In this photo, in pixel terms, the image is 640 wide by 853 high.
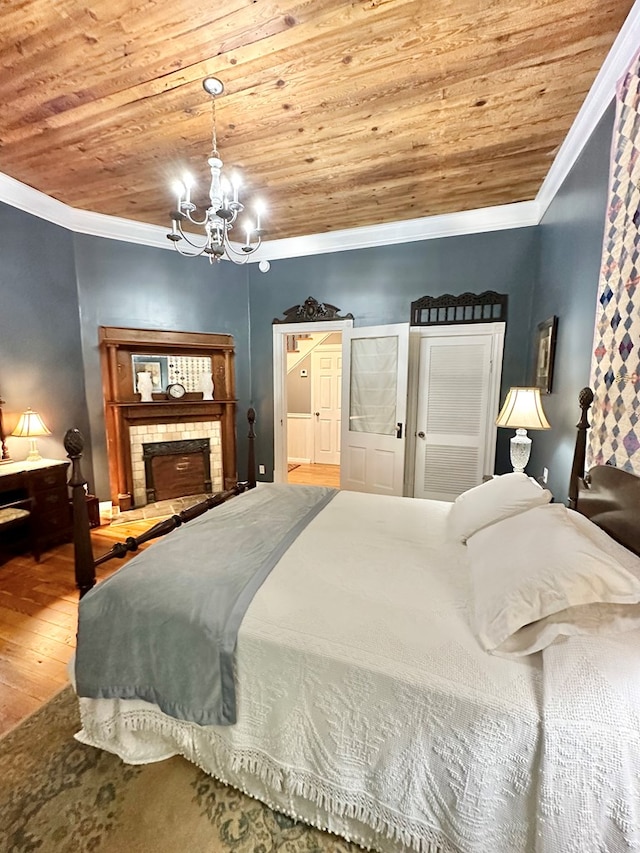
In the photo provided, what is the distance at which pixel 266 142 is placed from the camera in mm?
2348

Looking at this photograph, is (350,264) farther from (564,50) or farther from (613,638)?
(613,638)

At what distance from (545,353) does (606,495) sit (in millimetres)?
1577

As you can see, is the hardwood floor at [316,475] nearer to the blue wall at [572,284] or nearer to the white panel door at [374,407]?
the white panel door at [374,407]

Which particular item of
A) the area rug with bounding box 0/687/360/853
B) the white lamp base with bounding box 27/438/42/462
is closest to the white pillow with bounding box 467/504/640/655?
the area rug with bounding box 0/687/360/853

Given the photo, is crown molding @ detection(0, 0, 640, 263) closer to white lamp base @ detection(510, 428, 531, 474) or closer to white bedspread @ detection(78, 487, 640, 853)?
white lamp base @ detection(510, 428, 531, 474)

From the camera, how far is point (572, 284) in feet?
7.30

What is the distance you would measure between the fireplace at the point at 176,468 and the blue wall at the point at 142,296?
0.44 m

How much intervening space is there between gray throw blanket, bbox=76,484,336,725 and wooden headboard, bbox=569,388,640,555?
4.31 feet

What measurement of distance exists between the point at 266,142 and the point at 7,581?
11.6 feet

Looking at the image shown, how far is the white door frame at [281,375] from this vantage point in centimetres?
407

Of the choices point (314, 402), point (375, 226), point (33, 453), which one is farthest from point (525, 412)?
point (314, 402)

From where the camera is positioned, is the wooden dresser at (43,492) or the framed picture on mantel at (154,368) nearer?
the wooden dresser at (43,492)

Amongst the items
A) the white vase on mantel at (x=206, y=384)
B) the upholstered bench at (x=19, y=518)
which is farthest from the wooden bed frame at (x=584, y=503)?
the white vase on mantel at (x=206, y=384)

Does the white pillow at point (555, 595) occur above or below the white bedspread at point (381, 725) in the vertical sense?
above
